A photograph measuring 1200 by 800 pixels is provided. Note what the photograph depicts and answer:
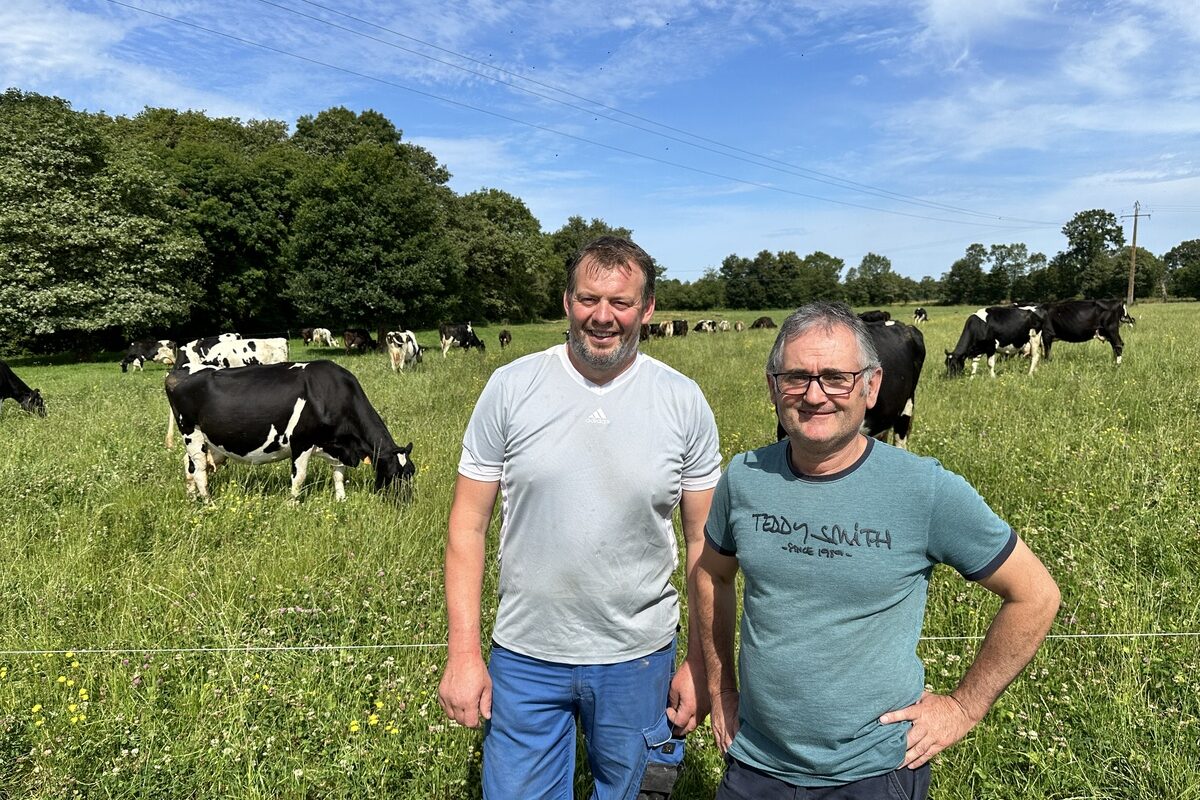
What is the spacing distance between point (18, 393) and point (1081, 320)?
25061mm

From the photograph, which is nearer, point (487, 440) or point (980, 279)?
point (487, 440)

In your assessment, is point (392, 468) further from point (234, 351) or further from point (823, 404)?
point (234, 351)

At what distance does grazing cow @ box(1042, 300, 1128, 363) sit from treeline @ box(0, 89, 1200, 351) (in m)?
20.0

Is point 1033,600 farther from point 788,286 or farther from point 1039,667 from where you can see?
point 788,286

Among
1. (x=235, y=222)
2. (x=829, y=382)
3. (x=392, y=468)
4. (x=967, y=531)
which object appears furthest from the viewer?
(x=235, y=222)

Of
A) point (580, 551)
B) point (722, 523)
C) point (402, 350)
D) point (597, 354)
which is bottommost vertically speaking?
point (402, 350)

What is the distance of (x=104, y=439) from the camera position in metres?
9.92

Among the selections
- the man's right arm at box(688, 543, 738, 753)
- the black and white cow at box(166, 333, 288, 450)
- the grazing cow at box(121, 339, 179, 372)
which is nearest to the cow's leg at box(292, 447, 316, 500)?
the man's right arm at box(688, 543, 738, 753)

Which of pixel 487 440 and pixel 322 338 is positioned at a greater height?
pixel 487 440

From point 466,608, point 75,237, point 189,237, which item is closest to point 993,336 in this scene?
point 466,608

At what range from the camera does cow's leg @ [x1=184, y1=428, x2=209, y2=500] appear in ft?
24.7

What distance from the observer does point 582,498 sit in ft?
7.11

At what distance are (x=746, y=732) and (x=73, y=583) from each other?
5.07m

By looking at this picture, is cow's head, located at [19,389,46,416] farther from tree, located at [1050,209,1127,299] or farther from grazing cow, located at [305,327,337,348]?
tree, located at [1050,209,1127,299]
